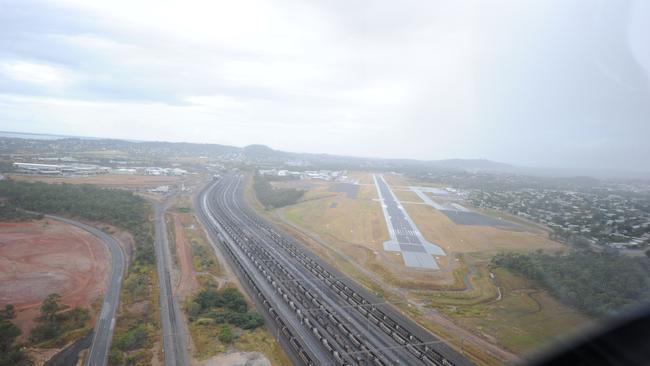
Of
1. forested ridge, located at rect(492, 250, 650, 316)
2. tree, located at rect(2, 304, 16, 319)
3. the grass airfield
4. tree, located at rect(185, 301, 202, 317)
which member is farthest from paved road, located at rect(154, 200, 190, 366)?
forested ridge, located at rect(492, 250, 650, 316)

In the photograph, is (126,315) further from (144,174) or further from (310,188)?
(144,174)

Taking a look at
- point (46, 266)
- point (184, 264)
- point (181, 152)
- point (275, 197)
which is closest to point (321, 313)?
point (184, 264)

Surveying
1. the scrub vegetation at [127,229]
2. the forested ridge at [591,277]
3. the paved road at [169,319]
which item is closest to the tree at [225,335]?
the paved road at [169,319]

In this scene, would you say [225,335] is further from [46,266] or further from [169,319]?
[46,266]

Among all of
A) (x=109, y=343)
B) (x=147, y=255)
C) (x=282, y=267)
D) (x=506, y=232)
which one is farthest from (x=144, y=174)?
(x=506, y=232)

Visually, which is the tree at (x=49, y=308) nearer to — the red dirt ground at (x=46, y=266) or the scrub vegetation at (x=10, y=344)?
the red dirt ground at (x=46, y=266)

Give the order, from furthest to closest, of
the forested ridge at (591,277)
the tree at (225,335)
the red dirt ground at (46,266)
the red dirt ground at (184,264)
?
the red dirt ground at (184,264) → the red dirt ground at (46,266) → the forested ridge at (591,277) → the tree at (225,335)
